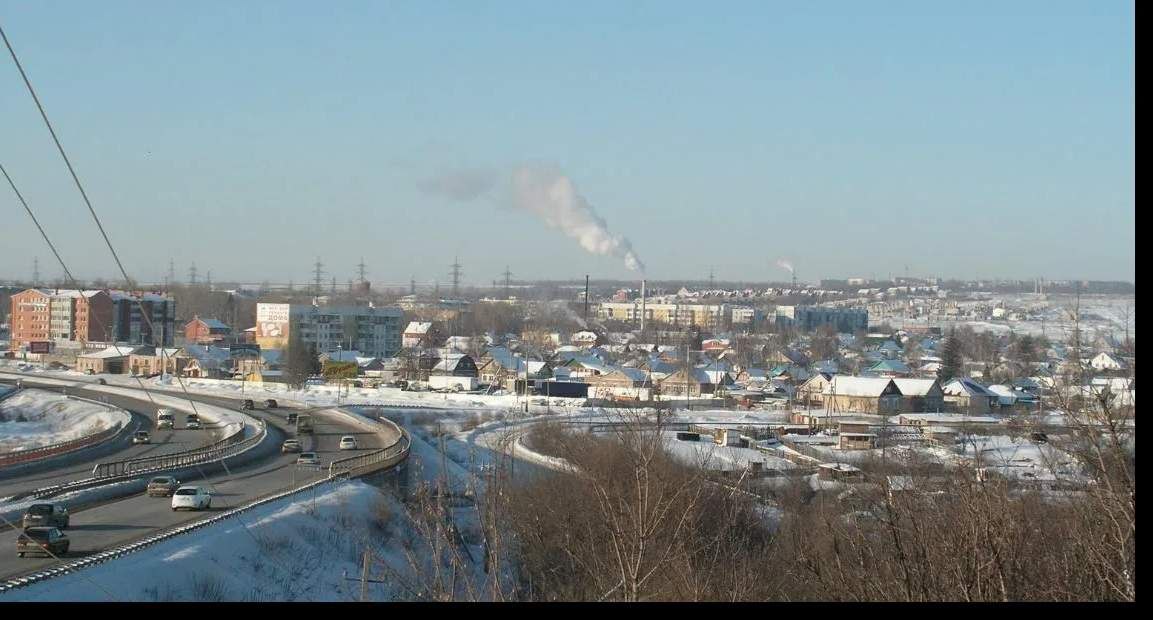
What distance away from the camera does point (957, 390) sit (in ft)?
59.1

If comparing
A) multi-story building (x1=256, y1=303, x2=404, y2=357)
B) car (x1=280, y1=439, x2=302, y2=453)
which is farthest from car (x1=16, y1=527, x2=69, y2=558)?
multi-story building (x1=256, y1=303, x2=404, y2=357)

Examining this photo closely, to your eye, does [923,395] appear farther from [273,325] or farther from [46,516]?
[273,325]

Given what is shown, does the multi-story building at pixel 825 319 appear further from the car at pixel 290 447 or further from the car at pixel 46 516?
the car at pixel 46 516

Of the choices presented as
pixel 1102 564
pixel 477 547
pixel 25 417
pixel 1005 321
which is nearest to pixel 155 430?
pixel 25 417

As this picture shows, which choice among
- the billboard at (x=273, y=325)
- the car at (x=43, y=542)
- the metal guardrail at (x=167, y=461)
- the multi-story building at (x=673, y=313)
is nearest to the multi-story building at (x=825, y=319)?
the multi-story building at (x=673, y=313)

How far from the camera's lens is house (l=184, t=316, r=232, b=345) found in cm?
2711

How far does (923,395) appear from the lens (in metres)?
17.8

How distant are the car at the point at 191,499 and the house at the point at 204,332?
812 inches

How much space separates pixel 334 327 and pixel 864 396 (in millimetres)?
14884

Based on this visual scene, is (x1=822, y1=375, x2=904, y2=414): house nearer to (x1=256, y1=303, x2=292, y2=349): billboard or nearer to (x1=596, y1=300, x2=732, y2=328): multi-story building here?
(x1=256, y1=303, x2=292, y2=349): billboard

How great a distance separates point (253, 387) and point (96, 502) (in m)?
12.8

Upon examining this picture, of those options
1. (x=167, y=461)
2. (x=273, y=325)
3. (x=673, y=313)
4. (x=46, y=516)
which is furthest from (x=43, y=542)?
(x=673, y=313)

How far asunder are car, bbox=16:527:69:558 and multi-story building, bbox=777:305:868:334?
121 ft
